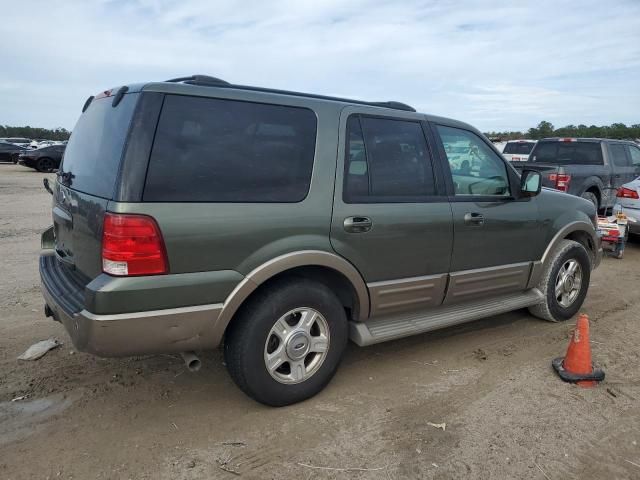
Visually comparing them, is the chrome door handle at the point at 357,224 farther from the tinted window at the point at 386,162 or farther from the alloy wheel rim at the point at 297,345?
the alloy wheel rim at the point at 297,345

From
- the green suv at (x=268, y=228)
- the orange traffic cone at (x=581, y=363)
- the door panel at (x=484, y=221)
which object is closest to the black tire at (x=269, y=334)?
the green suv at (x=268, y=228)

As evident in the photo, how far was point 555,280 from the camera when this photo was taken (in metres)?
4.68

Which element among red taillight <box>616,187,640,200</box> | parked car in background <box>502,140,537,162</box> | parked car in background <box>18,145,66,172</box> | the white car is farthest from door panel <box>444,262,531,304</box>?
parked car in background <box>18,145,66,172</box>

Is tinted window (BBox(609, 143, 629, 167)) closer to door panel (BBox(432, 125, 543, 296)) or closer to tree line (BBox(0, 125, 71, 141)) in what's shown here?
door panel (BBox(432, 125, 543, 296))

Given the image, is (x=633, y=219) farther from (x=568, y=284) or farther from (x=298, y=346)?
(x=298, y=346)

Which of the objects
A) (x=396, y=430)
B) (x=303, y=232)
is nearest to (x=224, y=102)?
(x=303, y=232)

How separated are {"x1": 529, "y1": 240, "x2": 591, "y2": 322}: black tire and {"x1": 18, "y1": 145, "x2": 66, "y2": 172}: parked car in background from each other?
2335 cm

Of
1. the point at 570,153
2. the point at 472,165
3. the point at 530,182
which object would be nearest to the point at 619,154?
the point at 570,153

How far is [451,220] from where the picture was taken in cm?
373

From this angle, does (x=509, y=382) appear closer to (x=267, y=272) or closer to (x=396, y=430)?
(x=396, y=430)

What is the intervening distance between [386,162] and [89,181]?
6.33ft

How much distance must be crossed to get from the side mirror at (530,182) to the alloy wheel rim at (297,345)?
219 cm

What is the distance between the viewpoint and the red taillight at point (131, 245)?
2531mm

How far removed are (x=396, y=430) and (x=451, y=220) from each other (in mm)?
1577
